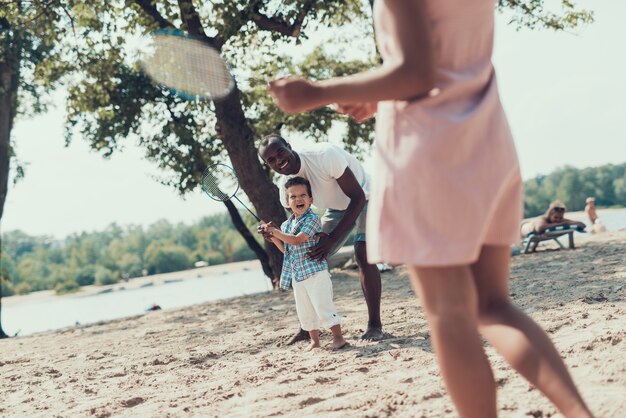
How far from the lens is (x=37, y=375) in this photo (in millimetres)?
6148

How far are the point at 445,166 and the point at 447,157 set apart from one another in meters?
0.03

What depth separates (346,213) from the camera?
5.27 metres

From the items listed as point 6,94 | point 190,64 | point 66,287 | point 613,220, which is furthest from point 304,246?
point 66,287

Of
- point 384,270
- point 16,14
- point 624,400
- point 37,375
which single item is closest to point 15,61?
point 16,14

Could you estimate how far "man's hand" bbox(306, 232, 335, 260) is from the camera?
5289mm

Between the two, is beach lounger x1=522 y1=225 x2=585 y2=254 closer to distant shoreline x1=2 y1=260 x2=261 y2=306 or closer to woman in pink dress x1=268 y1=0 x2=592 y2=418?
woman in pink dress x1=268 y1=0 x2=592 y2=418

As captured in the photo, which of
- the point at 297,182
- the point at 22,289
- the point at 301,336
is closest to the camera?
the point at 297,182

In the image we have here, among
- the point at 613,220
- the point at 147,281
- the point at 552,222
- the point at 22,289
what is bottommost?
the point at 147,281

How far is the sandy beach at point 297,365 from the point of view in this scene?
3502 mm

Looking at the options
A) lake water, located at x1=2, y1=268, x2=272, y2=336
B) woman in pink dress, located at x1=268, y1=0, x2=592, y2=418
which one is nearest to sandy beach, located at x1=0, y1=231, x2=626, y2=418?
woman in pink dress, located at x1=268, y1=0, x2=592, y2=418

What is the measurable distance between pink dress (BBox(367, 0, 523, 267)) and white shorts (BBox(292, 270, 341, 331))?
3304 mm

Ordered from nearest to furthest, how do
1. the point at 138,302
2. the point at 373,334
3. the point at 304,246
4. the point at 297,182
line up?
the point at 297,182
the point at 304,246
the point at 373,334
the point at 138,302

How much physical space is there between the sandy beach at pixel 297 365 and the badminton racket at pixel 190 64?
17.5 ft

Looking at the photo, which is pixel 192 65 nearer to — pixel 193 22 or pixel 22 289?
pixel 193 22
